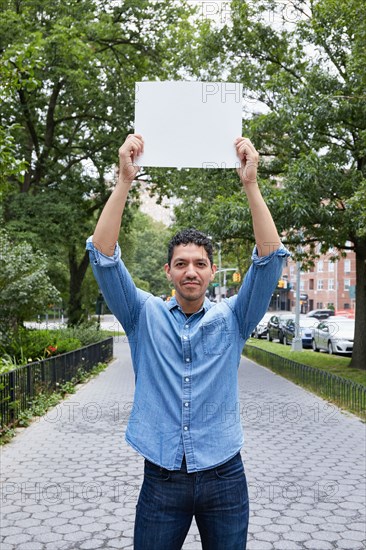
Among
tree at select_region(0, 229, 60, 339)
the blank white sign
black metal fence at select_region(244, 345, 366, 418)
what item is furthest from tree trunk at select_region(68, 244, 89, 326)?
the blank white sign

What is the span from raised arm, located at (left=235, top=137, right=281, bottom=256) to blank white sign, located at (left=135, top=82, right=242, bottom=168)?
0.04m

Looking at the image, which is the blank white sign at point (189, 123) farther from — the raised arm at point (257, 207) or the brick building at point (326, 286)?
the brick building at point (326, 286)

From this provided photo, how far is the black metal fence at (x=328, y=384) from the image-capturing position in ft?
35.3

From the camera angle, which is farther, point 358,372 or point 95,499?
point 358,372

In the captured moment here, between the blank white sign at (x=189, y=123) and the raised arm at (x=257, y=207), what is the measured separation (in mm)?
42

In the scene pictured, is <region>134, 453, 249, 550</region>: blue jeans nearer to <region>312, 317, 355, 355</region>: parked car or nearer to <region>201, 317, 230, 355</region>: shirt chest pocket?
<region>201, 317, 230, 355</region>: shirt chest pocket

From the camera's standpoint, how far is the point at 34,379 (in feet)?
35.9

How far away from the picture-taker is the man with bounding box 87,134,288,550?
230 centimetres

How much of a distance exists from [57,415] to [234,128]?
908cm

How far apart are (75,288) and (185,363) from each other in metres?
27.0

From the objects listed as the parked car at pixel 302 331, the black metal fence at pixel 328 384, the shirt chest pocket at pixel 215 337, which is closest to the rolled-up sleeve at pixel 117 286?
the shirt chest pocket at pixel 215 337

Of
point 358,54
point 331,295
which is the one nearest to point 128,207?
point 358,54

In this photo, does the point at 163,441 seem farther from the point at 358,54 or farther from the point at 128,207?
the point at 128,207

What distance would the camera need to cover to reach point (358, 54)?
11.6m
